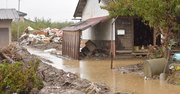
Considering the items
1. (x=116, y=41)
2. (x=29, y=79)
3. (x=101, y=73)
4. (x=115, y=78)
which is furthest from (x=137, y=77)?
(x=116, y=41)

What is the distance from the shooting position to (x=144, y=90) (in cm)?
883

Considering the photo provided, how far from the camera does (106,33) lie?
64.9 feet

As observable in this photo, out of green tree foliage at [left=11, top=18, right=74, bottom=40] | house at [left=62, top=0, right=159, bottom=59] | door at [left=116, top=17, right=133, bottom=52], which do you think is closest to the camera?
house at [left=62, top=0, right=159, bottom=59]

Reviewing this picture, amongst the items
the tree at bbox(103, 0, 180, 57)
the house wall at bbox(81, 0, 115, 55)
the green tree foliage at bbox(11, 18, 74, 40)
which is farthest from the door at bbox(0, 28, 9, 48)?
the green tree foliage at bbox(11, 18, 74, 40)

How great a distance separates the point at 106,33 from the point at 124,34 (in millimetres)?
1657

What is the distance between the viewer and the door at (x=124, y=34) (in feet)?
60.7

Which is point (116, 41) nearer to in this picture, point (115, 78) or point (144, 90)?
point (115, 78)

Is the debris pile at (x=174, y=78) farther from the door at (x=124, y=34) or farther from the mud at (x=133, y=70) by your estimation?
the door at (x=124, y=34)

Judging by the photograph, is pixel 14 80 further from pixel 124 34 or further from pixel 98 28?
pixel 98 28

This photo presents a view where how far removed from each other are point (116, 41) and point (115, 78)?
301 inches

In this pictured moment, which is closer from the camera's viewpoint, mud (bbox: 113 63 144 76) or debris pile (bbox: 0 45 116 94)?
debris pile (bbox: 0 45 116 94)

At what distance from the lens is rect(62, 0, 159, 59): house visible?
18281 millimetres

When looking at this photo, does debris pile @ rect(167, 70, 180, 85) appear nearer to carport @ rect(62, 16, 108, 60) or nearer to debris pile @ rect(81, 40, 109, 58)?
carport @ rect(62, 16, 108, 60)

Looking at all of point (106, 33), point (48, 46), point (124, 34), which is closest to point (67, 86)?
point (124, 34)
